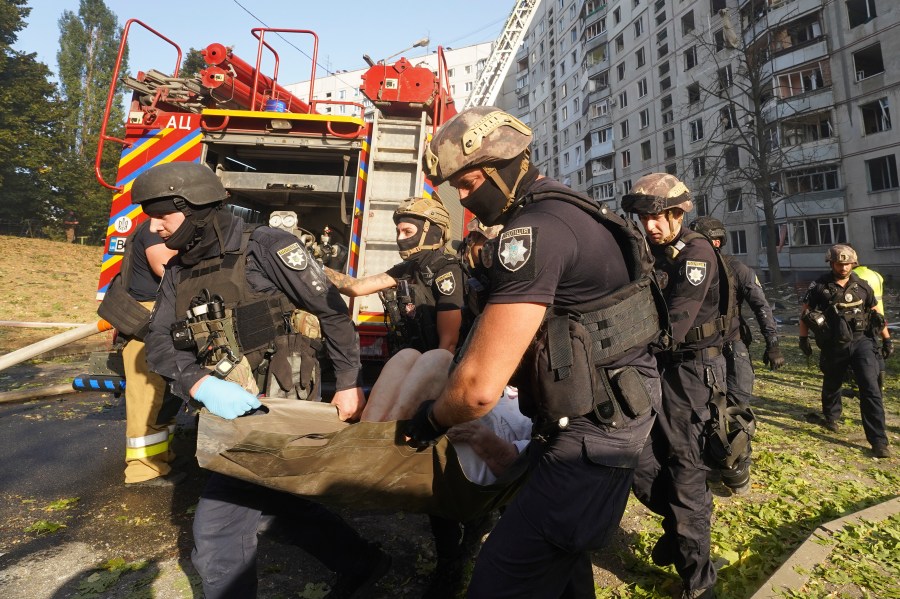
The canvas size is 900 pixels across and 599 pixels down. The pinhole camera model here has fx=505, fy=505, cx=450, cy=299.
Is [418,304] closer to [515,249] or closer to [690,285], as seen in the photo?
[690,285]

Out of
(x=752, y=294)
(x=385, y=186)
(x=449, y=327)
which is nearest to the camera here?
(x=449, y=327)

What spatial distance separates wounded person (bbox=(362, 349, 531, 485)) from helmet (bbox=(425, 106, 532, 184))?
907 millimetres

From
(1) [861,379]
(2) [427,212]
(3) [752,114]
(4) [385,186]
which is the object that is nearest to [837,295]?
(1) [861,379]

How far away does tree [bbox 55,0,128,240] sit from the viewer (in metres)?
24.9

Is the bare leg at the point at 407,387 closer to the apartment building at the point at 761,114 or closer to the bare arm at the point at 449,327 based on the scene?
the bare arm at the point at 449,327

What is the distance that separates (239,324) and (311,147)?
104 inches

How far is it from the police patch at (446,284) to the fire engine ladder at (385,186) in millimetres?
1275

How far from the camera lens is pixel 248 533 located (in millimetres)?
2117

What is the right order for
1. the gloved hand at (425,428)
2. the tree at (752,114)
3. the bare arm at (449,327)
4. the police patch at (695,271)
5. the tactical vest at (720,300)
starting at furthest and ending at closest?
the tree at (752,114), the tactical vest at (720,300), the bare arm at (449,327), the police patch at (695,271), the gloved hand at (425,428)

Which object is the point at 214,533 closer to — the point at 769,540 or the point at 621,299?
the point at 621,299

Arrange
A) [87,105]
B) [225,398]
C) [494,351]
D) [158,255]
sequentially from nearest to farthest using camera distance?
[494,351]
[225,398]
[158,255]
[87,105]


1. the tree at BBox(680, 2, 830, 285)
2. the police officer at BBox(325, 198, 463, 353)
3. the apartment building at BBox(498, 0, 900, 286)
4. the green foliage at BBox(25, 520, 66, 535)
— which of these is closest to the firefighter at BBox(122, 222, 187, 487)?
the green foliage at BBox(25, 520, 66, 535)

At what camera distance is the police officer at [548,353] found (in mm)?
1421

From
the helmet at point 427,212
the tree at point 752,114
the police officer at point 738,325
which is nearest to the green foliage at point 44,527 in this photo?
the helmet at point 427,212
